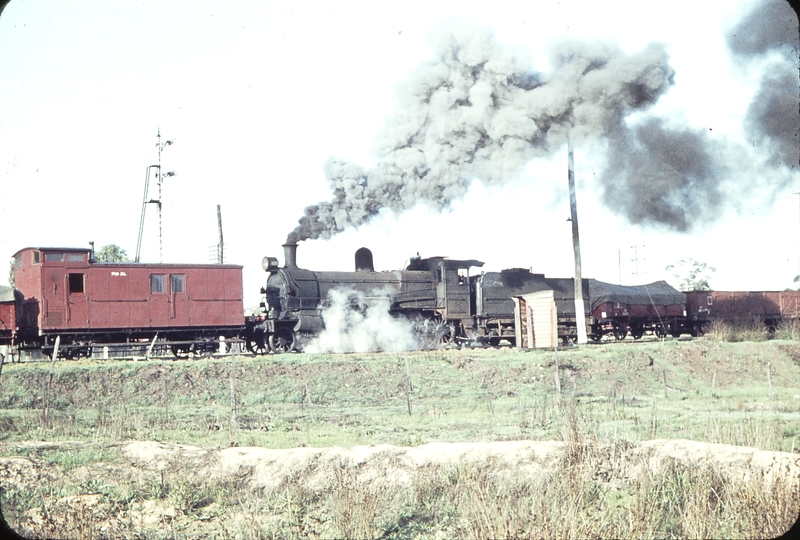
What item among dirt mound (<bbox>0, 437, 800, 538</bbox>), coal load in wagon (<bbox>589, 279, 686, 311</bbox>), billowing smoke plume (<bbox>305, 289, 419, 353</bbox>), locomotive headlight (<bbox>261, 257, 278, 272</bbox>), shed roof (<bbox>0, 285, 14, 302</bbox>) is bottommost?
dirt mound (<bbox>0, 437, 800, 538</bbox>)

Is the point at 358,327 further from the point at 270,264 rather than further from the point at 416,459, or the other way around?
the point at 416,459

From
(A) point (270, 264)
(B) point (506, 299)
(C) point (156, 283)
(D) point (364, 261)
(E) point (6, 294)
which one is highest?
(D) point (364, 261)

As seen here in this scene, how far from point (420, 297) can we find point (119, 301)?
443 inches

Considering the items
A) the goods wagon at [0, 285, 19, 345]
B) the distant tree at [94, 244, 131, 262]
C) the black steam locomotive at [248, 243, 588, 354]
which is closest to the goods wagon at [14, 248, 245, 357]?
the goods wagon at [0, 285, 19, 345]

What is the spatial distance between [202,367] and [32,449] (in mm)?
8715

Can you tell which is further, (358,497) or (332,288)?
(332,288)

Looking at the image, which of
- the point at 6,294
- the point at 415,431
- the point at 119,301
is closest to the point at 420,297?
the point at 119,301

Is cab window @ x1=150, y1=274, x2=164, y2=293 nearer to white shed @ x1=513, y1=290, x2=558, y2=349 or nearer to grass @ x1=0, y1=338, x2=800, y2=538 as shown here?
grass @ x1=0, y1=338, x2=800, y2=538

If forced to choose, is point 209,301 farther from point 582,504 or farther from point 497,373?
point 582,504

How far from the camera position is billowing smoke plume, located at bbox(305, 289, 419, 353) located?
2625cm

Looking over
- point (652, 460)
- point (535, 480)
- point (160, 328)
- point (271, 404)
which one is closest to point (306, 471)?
point (535, 480)

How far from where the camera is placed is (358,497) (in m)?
7.96

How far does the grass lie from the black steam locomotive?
138 inches

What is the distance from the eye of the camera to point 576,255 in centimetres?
3045
